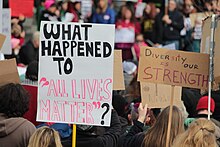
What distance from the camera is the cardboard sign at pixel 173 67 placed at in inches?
237

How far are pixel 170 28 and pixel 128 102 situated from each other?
7.52 metres

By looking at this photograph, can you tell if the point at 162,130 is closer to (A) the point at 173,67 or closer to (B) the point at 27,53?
(A) the point at 173,67

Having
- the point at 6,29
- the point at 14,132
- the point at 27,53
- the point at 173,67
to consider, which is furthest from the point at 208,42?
the point at 27,53

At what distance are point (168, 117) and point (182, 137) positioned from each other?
565mm

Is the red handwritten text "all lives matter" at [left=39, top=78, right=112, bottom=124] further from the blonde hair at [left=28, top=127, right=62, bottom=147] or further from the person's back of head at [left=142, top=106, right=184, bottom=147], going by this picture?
the blonde hair at [left=28, top=127, right=62, bottom=147]

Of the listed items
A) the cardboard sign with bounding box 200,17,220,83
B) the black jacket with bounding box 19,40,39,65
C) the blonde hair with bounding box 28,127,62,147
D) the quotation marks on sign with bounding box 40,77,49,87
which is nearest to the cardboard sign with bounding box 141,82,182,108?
the cardboard sign with bounding box 200,17,220,83

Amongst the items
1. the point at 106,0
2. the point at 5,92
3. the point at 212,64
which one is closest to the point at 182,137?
the point at 212,64

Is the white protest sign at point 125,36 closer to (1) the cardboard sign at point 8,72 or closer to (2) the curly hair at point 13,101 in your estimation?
(1) the cardboard sign at point 8,72

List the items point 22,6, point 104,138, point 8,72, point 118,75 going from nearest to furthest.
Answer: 1. point 104,138
2. point 8,72
3. point 118,75
4. point 22,6

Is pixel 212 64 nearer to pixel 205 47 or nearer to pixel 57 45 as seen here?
pixel 205 47

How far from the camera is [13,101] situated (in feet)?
18.5

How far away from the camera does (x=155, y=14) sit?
15.4m

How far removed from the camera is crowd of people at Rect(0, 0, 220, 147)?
5.41 meters

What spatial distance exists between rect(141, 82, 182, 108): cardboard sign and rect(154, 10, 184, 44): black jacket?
27.9 feet
